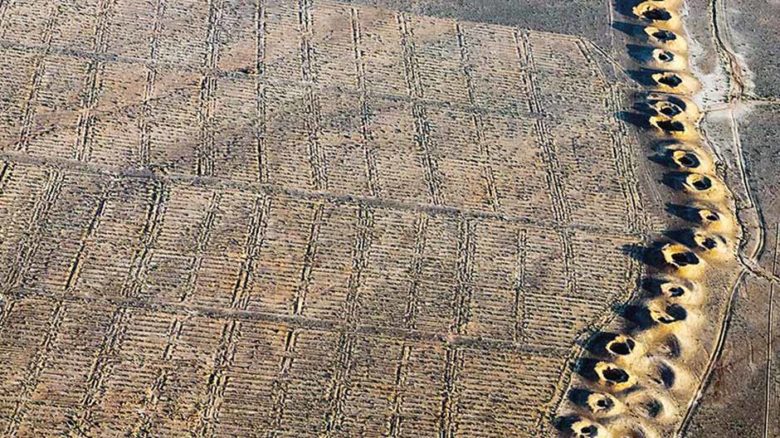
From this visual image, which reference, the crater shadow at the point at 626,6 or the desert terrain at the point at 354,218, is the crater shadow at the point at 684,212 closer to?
the desert terrain at the point at 354,218

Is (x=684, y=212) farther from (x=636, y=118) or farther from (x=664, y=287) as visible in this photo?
(x=636, y=118)

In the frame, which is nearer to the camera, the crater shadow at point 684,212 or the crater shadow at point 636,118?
the crater shadow at point 684,212

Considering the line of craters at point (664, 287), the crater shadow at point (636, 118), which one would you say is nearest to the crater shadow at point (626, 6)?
the line of craters at point (664, 287)

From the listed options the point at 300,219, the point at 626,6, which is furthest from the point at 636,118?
the point at 300,219

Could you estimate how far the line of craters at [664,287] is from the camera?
11578 mm

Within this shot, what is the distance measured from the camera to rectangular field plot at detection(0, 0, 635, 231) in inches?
545

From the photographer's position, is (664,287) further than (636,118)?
No

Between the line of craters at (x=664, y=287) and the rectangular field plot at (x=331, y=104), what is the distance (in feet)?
2.29

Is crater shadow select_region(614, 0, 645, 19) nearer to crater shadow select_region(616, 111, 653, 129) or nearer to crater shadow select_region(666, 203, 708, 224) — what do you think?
crater shadow select_region(616, 111, 653, 129)

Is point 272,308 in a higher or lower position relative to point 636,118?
lower

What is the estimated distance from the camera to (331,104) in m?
14.9

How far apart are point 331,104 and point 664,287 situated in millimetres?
4879

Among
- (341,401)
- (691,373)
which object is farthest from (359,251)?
(691,373)

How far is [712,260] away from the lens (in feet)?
44.2
